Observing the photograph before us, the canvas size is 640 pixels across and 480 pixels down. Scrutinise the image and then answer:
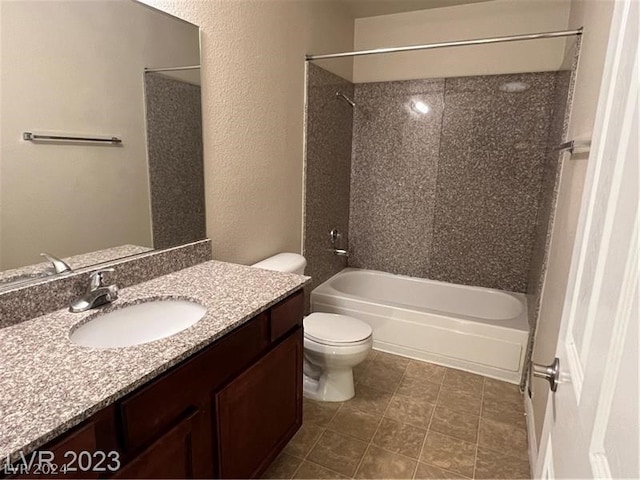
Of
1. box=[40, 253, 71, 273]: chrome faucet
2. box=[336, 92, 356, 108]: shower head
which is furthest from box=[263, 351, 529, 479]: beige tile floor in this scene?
box=[336, 92, 356, 108]: shower head

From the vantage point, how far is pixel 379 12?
3012 millimetres

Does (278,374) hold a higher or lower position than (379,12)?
lower

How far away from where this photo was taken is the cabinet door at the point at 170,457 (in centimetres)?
95

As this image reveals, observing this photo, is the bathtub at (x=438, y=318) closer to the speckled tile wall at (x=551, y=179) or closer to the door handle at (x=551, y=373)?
the speckled tile wall at (x=551, y=179)

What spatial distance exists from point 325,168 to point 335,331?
4.26 feet

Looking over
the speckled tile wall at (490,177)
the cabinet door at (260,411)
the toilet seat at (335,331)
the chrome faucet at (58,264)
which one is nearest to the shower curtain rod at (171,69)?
the chrome faucet at (58,264)

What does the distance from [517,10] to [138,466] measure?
10.9 feet

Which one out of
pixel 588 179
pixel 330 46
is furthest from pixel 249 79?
pixel 588 179

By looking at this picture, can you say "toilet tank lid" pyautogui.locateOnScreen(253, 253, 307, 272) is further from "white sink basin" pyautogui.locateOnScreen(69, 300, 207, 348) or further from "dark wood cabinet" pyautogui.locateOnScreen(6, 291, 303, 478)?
"white sink basin" pyautogui.locateOnScreen(69, 300, 207, 348)

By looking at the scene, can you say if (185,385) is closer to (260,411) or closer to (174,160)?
(260,411)

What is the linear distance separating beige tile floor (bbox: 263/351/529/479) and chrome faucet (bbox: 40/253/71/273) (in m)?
1.19

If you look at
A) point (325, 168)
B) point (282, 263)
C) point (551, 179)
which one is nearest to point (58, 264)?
point (282, 263)

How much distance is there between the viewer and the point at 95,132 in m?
1.35

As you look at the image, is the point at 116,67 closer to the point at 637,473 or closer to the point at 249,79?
the point at 249,79
